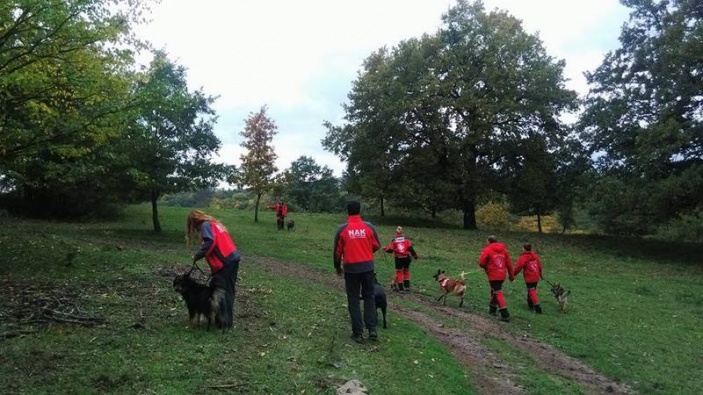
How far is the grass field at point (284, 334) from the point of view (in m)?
6.56

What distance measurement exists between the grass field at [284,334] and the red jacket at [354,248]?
4.15 ft

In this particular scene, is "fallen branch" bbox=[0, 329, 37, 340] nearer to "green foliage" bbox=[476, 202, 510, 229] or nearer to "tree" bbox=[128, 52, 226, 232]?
"tree" bbox=[128, 52, 226, 232]

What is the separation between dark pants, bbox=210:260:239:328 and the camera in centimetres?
831

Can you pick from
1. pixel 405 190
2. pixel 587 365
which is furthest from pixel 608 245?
pixel 587 365

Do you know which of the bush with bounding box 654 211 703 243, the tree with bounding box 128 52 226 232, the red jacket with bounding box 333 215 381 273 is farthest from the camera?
the bush with bounding box 654 211 703 243

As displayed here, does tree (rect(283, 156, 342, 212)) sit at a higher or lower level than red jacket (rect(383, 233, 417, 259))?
higher

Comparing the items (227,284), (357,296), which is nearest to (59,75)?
(227,284)

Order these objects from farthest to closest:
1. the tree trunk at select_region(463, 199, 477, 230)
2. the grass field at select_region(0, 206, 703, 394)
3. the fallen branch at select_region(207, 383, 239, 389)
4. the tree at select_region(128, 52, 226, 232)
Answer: the tree trunk at select_region(463, 199, 477, 230)
the tree at select_region(128, 52, 226, 232)
the grass field at select_region(0, 206, 703, 394)
the fallen branch at select_region(207, 383, 239, 389)

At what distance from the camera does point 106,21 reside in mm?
11477

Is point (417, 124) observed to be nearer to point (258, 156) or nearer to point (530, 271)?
point (258, 156)

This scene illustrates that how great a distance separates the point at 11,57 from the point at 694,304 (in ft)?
67.5

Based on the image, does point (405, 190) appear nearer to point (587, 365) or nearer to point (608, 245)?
point (608, 245)

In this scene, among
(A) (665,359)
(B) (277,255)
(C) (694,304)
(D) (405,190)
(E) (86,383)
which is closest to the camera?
(E) (86,383)

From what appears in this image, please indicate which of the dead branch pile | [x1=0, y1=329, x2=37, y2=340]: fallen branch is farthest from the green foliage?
[x1=0, y1=329, x2=37, y2=340]: fallen branch
